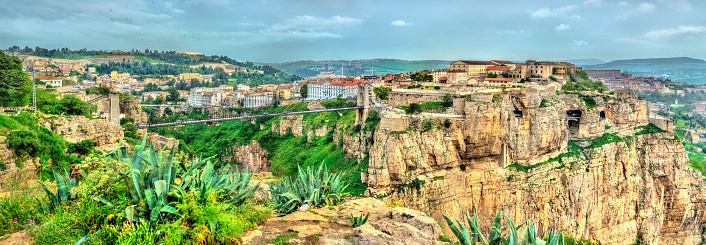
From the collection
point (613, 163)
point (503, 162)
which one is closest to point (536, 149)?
point (503, 162)

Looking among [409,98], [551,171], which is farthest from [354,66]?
[551,171]

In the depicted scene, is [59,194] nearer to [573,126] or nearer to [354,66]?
[573,126]

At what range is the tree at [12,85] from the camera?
16.6 m

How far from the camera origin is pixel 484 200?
76.2ft

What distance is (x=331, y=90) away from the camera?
177 feet

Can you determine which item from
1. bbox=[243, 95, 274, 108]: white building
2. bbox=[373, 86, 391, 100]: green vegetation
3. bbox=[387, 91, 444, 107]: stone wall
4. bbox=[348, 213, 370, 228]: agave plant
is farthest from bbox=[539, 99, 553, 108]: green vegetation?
bbox=[243, 95, 274, 108]: white building

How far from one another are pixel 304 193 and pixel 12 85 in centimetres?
1479

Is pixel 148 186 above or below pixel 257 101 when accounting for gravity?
above

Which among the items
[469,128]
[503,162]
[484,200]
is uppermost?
[469,128]

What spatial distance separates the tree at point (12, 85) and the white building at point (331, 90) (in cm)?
3544

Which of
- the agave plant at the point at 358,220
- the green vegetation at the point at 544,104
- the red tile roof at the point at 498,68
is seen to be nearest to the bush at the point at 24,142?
the agave plant at the point at 358,220

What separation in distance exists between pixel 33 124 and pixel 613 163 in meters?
30.7

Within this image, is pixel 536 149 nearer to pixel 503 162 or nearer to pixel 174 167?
pixel 503 162

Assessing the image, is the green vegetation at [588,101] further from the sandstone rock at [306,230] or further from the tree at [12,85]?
the tree at [12,85]
